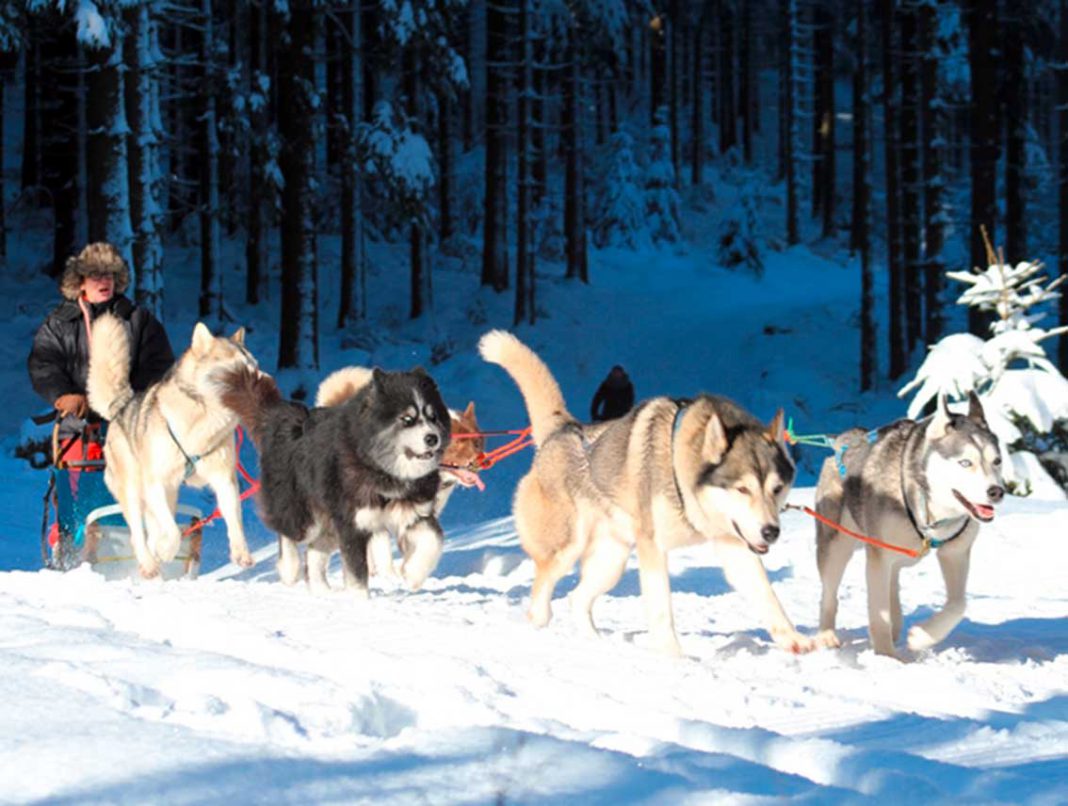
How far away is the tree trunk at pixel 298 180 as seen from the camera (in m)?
19.2

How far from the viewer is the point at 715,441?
16.1 ft

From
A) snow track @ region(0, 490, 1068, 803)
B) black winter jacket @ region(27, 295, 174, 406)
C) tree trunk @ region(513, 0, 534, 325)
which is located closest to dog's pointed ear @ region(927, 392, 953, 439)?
snow track @ region(0, 490, 1068, 803)

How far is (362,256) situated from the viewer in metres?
25.6

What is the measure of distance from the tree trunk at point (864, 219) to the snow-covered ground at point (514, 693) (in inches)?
545

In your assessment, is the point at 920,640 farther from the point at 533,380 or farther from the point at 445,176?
the point at 445,176

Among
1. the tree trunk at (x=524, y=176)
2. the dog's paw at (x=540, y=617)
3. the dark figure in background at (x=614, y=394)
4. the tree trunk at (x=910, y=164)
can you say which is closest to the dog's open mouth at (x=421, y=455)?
the dog's paw at (x=540, y=617)

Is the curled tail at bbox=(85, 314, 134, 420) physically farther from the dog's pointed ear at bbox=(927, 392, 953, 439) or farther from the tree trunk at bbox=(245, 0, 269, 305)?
the tree trunk at bbox=(245, 0, 269, 305)

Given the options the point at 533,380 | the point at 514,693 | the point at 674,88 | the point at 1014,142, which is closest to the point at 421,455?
the point at 533,380

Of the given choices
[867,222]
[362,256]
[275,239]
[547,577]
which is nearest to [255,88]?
[362,256]

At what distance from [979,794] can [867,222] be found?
2202 centimetres

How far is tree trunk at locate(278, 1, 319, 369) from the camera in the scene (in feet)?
63.0

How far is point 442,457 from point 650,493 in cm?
176

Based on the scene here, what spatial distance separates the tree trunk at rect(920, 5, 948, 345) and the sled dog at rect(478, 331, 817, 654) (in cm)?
1625

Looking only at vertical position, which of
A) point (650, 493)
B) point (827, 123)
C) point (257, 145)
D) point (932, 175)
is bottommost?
point (650, 493)
